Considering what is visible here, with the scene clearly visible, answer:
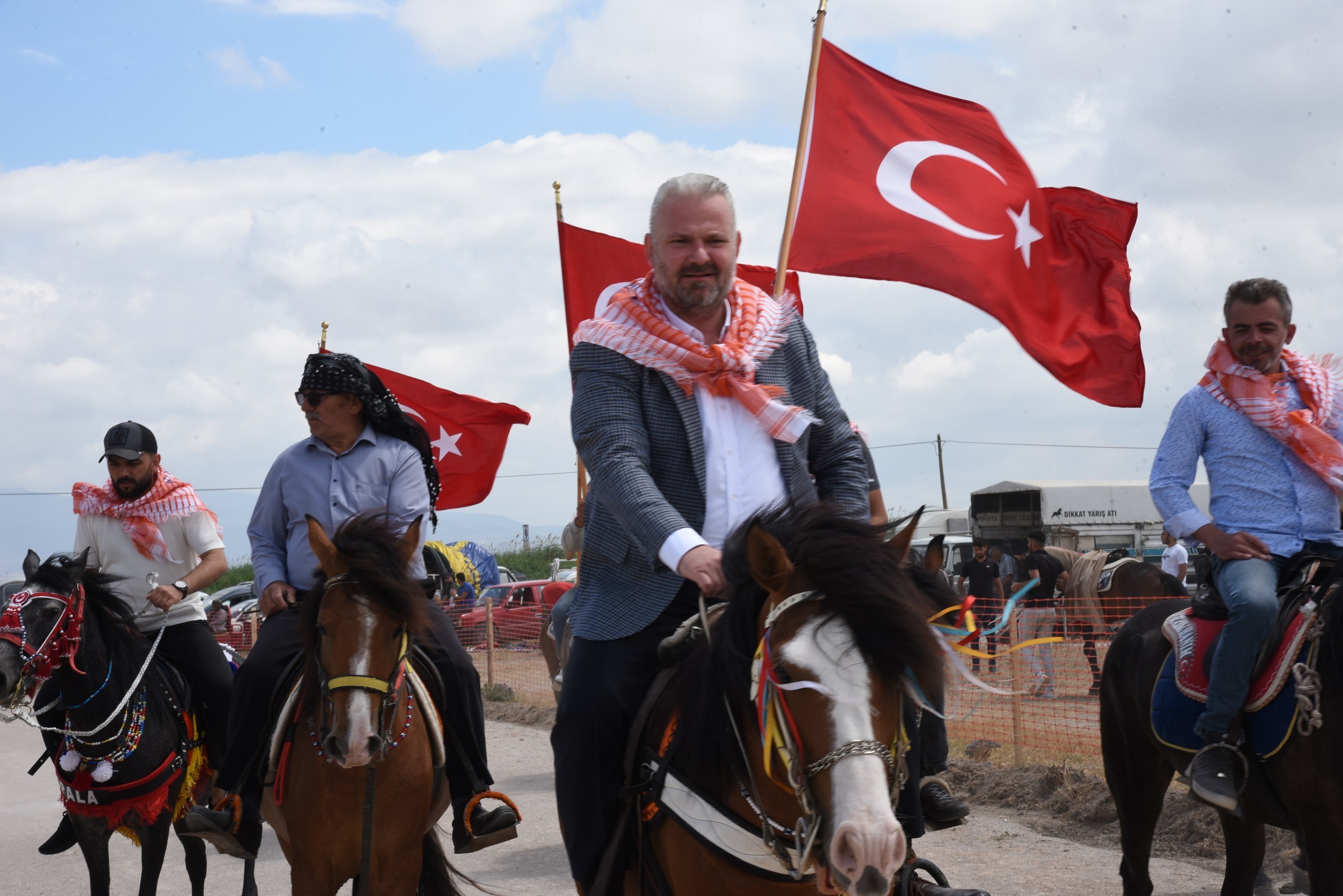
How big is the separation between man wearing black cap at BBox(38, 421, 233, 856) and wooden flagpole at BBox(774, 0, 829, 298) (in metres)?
3.65

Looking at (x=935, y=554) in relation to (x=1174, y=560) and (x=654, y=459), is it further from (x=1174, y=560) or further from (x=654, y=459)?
(x=1174, y=560)

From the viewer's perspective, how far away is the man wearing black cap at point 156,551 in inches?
267

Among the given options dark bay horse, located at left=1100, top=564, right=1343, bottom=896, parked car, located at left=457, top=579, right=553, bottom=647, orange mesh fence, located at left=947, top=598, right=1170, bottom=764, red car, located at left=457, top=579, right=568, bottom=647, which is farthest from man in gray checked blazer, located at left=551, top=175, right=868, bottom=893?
parked car, located at left=457, top=579, right=553, bottom=647

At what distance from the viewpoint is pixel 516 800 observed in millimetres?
9422

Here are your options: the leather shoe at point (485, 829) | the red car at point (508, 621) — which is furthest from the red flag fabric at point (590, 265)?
the red car at point (508, 621)

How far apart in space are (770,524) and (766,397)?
537 mm

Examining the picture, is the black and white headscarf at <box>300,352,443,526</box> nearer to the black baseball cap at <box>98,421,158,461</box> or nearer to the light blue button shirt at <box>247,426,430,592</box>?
the light blue button shirt at <box>247,426,430,592</box>

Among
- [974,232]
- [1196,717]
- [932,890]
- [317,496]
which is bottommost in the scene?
[1196,717]

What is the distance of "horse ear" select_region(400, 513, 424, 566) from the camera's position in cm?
474

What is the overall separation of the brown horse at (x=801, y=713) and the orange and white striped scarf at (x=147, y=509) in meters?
4.76

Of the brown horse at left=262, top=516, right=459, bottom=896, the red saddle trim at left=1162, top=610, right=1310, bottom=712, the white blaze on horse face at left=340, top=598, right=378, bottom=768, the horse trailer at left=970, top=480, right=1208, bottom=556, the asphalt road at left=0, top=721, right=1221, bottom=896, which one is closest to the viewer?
the white blaze on horse face at left=340, top=598, right=378, bottom=768

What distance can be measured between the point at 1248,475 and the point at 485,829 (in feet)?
11.8

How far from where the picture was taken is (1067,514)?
29656 millimetres

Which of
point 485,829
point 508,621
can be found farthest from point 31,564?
point 508,621
